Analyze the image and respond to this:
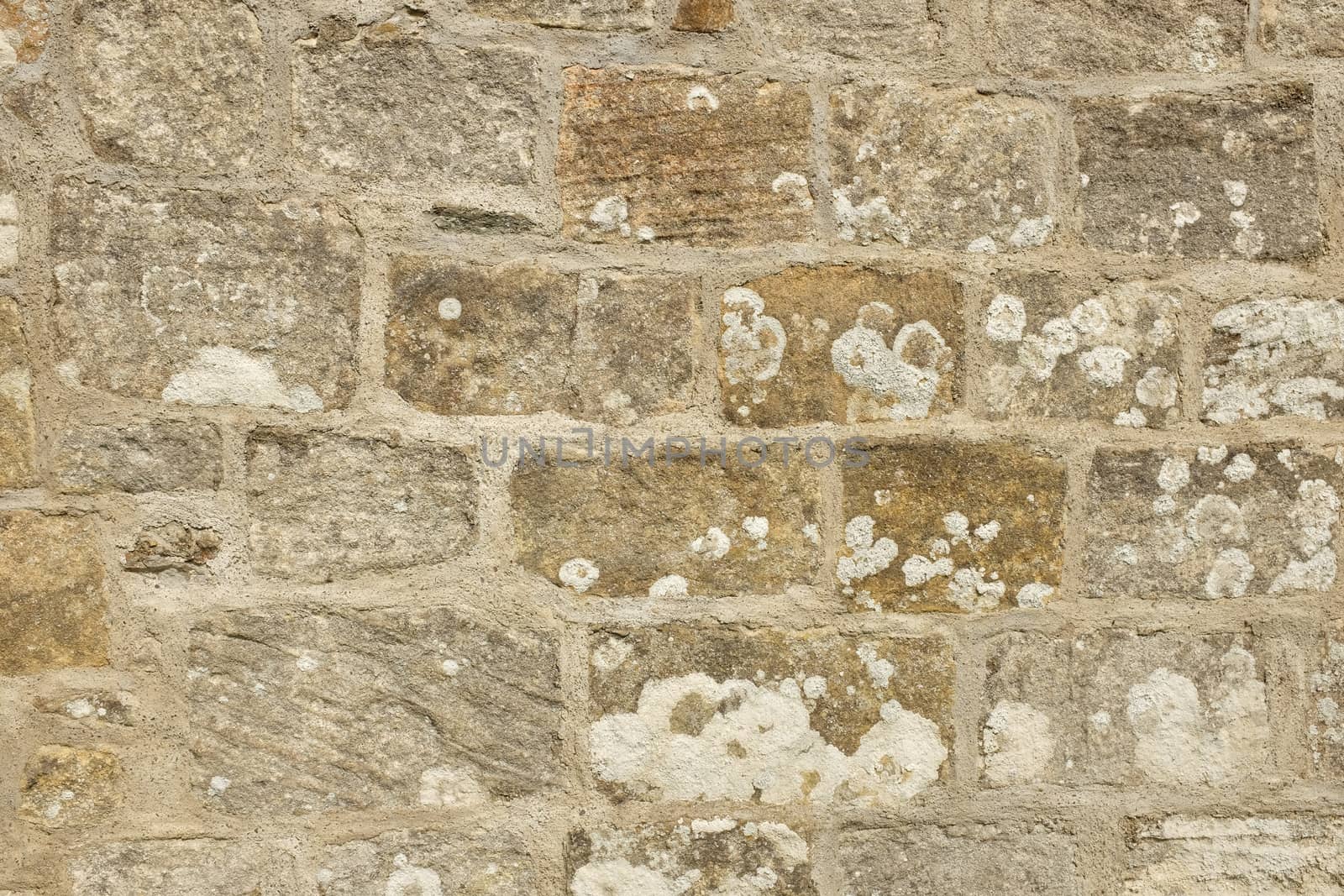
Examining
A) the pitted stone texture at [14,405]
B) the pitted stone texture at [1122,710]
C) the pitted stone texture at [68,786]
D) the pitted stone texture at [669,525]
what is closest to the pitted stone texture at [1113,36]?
the pitted stone texture at [669,525]

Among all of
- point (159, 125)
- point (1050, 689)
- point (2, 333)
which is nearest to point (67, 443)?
point (2, 333)

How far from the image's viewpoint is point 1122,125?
154cm

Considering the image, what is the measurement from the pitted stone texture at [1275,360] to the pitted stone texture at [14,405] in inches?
71.3

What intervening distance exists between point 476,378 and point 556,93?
453 mm

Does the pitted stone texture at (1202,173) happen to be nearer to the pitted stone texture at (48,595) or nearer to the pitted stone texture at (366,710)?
the pitted stone texture at (366,710)

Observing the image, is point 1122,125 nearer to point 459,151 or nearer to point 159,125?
point 459,151

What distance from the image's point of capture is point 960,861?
154 centimetres

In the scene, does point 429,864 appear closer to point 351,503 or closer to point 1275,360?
point 351,503

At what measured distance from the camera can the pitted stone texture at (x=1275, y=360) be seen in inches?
61.3

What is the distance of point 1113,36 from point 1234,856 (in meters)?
1.35

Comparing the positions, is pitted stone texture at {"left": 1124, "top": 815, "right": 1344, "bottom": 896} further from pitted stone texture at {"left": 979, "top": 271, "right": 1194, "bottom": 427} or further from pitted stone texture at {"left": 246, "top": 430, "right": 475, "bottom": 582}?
pitted stone texture at {"left": 246, "top": 430, "right": 475, "bottom": 582}

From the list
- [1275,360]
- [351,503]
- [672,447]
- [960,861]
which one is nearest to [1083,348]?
[1275,360]

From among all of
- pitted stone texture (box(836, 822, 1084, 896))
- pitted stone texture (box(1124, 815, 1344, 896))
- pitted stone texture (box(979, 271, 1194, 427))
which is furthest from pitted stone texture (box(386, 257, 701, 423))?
pitted stone texture (box(1124, 815, 1344, 896))

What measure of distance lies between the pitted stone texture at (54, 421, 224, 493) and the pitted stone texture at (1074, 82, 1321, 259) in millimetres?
1407
